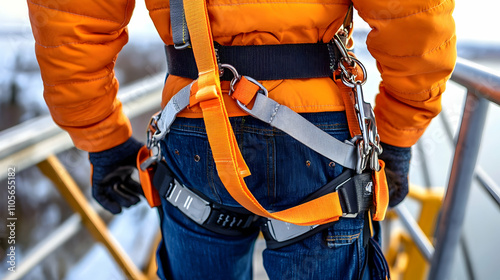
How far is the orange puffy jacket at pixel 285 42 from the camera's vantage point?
1.78 ft

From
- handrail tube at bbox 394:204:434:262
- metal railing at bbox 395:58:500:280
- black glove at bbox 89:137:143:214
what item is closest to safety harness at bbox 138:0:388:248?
black glove at bbox 89:137:143:214

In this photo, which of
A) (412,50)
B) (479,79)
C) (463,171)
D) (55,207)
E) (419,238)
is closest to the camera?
(412,50)

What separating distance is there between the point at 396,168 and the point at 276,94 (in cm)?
30

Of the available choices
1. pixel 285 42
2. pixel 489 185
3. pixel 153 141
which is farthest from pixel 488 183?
pixel 153 141

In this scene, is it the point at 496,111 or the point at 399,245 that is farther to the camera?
the point at 496,111

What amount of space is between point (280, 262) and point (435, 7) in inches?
17.9

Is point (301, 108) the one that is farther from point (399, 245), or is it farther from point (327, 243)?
point (399, 245)

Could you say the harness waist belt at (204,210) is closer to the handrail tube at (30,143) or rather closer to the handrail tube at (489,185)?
the handrail tube at (30,143)

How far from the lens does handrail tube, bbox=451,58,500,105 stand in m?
0.76

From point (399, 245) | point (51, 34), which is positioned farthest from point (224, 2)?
point (399, 245)

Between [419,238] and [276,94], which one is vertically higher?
[276,94]

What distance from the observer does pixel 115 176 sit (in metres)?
0.89

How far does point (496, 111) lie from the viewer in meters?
2.74

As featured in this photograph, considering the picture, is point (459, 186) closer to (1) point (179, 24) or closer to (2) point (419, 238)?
(2) point (419, 238)
